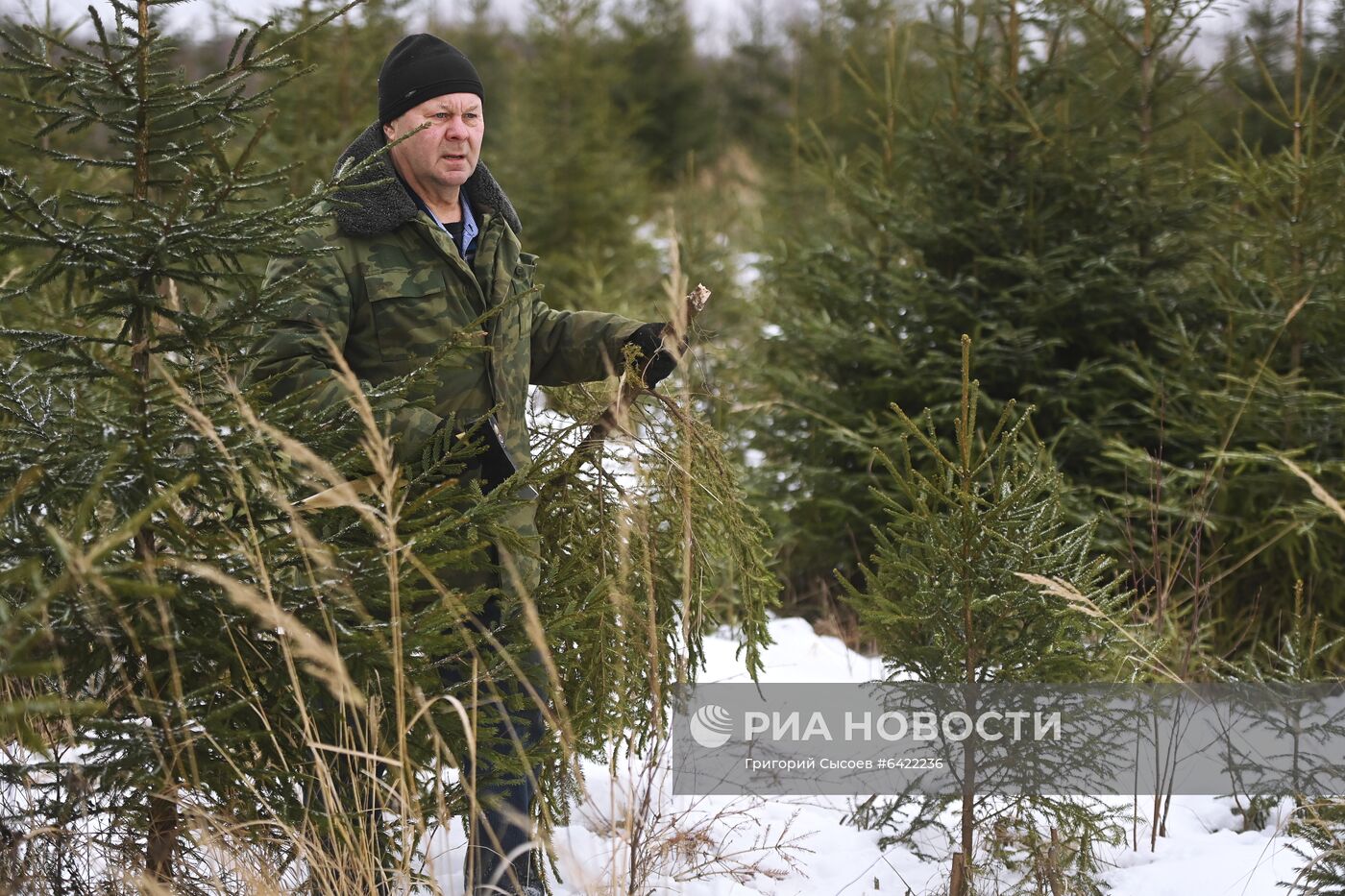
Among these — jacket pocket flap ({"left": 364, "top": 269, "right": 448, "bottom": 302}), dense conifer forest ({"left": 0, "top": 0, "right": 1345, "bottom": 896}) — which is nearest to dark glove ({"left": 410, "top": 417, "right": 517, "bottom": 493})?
dense conifer forest ({"left": 0, "top": 0, "right": 1345, "bottom": 896})

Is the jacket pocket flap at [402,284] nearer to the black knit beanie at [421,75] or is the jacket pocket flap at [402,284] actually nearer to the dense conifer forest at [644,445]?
the dense conifer forest at [644,445]

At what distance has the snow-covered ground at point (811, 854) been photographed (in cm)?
310

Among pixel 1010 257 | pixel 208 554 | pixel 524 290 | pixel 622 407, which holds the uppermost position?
pixel 1010 257

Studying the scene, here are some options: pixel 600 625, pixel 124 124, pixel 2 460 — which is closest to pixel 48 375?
pixel 2 460

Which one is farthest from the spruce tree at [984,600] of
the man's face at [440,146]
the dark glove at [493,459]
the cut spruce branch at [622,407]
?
the man's face at [440,146]

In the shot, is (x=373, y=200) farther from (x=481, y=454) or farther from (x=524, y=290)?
(x=481, y=454)

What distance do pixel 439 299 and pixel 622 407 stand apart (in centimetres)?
54

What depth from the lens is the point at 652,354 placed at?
117 inches

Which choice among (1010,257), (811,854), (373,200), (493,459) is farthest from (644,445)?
(1010,257)

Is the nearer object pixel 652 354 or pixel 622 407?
pixel 622 407

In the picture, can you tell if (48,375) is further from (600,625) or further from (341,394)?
(600,625)

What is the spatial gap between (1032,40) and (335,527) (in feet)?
16.0

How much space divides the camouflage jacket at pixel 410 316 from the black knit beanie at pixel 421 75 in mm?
113

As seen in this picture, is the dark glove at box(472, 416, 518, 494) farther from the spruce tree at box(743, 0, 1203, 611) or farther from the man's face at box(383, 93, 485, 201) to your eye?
the spruce tree at box(743, 0, 1203, 611)
